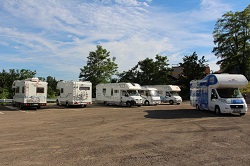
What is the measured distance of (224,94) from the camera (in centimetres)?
1819

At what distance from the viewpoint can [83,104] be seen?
89.5 feet

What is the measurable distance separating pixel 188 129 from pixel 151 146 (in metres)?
3.91

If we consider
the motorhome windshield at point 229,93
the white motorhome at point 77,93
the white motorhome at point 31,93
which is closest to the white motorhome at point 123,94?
the white motorhome at point 77,93

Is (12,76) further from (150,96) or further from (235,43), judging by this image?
(235,43)

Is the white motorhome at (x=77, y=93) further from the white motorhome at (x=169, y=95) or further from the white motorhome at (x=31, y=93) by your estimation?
the white motorhome at (x=169, y=95)

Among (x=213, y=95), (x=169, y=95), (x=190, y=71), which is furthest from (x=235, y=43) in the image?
(x=213, y=95)

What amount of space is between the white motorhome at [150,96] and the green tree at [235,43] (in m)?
23.1

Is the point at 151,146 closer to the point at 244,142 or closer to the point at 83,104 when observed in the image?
the point at 244,142

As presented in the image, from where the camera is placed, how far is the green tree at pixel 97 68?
4325cm

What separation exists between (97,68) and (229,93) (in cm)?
2802

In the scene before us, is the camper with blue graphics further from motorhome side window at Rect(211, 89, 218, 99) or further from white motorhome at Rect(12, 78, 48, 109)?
white motorhome at Rect(12, 78, 48, 109)

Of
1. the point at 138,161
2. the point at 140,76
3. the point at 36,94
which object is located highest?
the point at 140,76

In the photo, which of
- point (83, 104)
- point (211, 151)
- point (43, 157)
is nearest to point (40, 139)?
point (43, 157)

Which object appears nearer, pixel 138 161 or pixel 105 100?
pixel 138 161
